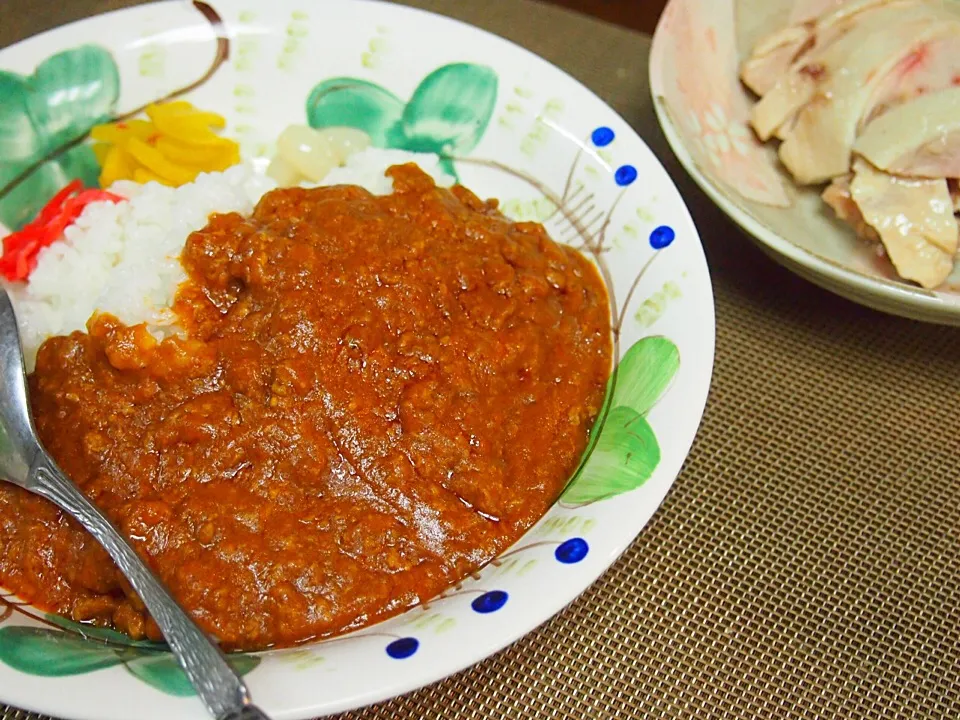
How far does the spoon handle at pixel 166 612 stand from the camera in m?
1.45

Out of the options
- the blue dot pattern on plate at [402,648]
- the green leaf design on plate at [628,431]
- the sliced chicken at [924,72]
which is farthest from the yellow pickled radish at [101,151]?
the sliced chicken at [924,72]

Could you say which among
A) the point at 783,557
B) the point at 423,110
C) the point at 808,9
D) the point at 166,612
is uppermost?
the point at 808,9

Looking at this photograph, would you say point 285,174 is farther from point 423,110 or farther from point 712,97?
point 712,97

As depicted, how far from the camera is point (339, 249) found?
7.22 ft

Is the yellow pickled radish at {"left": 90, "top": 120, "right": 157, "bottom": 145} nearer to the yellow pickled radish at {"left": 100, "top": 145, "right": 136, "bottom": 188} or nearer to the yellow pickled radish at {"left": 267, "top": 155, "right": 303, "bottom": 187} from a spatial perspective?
the yellow pickled radish at {"left": 100, "top": 145, "right": 136, "bottom": 188}

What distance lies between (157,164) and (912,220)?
2.44m

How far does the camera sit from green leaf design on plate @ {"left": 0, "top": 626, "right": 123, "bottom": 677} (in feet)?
5.13

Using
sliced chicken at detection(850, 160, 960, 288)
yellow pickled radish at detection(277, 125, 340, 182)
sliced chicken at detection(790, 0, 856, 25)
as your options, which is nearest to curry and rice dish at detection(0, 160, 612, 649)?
yellow pickled radish at detection(277, 125, 340, 182)

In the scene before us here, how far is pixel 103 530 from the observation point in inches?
68.1

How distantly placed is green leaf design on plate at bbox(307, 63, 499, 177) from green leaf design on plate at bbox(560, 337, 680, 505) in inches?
42.2

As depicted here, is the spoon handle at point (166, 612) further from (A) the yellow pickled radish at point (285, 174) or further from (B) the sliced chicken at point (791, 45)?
(B) the sliced chicken at point (791, 45)

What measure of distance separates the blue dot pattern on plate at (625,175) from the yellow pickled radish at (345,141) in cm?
92

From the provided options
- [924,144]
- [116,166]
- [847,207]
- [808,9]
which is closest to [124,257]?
[116,166]

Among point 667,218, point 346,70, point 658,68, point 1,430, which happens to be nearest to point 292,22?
point 346,70
